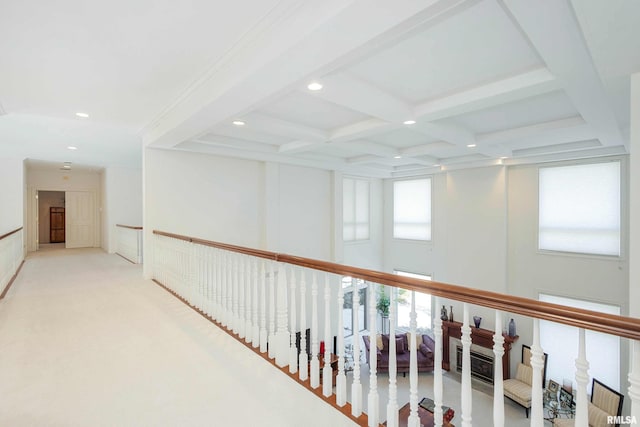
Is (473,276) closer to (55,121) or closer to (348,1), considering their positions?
(348,1)

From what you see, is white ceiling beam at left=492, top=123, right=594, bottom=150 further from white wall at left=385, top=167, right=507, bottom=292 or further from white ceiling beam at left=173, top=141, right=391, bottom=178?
white ceiling beam at left=173, top=141, right=391, bottom=178

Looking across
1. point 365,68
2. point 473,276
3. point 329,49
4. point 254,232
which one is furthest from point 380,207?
point 329,49

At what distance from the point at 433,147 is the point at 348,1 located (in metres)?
4.81

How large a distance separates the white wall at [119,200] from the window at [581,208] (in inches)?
421

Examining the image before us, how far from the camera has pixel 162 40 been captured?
2.37 metres

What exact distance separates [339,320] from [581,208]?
645 cm

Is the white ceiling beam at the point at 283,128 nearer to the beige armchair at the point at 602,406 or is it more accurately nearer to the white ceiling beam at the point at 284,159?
the white ceiling beam at the point at 284,159

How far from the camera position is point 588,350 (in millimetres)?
5797

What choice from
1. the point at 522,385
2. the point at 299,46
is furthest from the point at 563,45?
the point at 522,385

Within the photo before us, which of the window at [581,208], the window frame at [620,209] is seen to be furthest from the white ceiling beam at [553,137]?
the window at [581,208]

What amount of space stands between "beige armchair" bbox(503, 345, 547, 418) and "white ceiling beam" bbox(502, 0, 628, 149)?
4.14 metres

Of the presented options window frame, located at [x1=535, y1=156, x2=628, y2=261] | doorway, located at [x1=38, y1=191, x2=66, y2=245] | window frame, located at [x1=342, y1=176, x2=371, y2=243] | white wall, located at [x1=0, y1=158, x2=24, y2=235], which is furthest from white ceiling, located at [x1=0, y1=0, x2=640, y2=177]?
doorway, located at [x1=38, y1=191, x2=66, y2=245]

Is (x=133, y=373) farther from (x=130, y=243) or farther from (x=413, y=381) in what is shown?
(x=130, y=243)

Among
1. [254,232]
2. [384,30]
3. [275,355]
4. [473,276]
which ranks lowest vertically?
[473,276]
